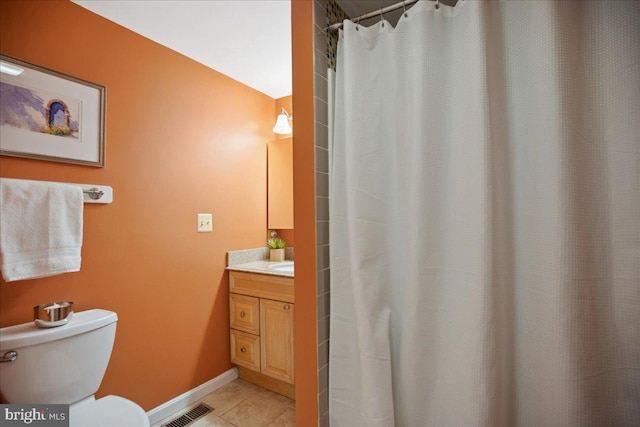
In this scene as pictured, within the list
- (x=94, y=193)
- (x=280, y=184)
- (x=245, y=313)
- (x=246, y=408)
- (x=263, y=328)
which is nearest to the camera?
(x=94, y=193)

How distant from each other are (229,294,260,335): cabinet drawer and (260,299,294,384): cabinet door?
0.05m

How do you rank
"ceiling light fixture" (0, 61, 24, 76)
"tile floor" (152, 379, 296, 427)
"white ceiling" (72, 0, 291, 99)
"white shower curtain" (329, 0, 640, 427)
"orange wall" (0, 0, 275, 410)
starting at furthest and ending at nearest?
"tile floor" (152, 379, 296, 427)
"white ceiling" (72, 0, 291, 99)
"orange wall" (0, 0, 275, 410)
"ceiling light fixture" (0, 61, 24, 76)
"white shower curtain" (329, 0, 640, 427)

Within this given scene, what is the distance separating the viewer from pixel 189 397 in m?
1.87

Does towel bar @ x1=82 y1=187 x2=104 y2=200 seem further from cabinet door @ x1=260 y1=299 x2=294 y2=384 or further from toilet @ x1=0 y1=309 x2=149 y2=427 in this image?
cabinet door @ x1=260 y1=299 x2=294 y2=384

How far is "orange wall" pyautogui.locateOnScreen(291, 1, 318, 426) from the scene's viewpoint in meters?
1.14

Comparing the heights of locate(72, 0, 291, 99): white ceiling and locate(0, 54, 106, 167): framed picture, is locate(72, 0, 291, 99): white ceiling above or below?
above

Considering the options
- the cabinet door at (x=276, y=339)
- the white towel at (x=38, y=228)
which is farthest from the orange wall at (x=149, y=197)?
the cabinet door at (x=276, y=339)

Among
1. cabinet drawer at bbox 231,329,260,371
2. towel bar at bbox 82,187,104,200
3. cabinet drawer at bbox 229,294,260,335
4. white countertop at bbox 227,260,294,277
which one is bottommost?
cabinet drawer at bbox 231,329,260,371

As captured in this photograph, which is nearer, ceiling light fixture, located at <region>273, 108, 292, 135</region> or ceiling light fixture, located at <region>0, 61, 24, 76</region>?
ceiling light fixture, located at <region>0, 61, 24, 76</region>

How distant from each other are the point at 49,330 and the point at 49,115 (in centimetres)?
101

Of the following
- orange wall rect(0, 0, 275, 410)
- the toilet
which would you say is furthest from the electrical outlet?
the toilet

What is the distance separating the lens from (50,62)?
4.51ft

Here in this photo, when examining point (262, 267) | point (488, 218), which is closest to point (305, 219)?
point (488, 218)

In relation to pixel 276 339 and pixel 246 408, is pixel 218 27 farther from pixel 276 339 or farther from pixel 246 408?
pixel 246 408
